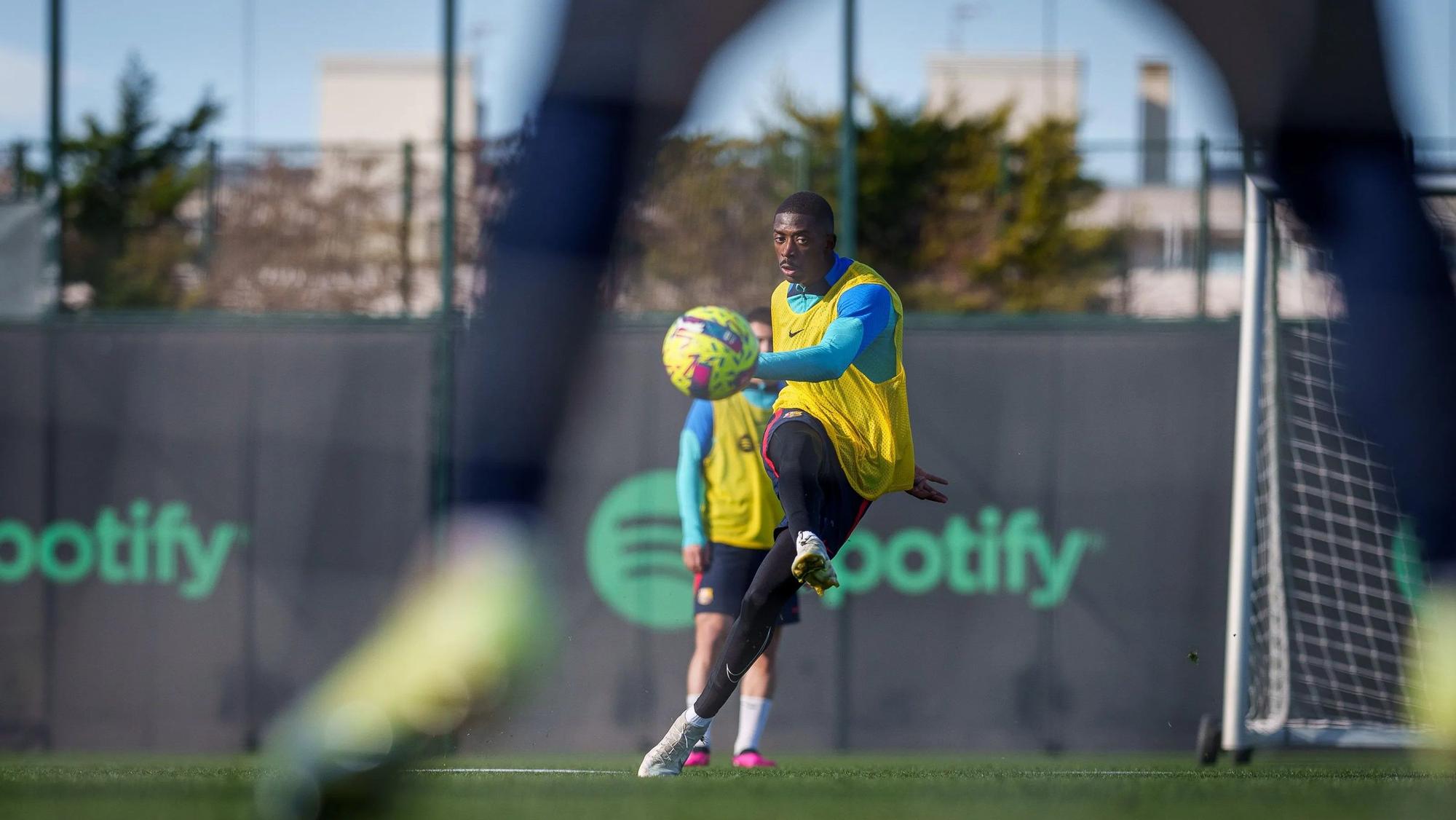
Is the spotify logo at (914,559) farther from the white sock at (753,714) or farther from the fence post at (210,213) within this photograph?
the fence post at (210,213)

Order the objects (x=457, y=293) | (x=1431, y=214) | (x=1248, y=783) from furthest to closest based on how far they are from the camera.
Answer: (x=1248, y=783) < (x=1431, y=214) < (x=457, y=293)

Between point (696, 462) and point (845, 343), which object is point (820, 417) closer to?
point (845, 343)

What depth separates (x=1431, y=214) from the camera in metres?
2.00

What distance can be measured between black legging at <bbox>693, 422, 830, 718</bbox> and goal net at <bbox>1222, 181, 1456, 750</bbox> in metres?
2.76

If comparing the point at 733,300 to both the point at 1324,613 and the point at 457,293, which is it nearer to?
the point at 1324,613

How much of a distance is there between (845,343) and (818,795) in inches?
41.3

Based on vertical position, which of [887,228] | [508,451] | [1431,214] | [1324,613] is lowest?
[1324,613]

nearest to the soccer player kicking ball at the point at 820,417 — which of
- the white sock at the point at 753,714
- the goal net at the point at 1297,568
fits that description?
the white sock at the point at 753,714

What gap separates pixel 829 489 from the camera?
3.78 m

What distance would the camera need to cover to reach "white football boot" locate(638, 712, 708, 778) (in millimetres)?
4148

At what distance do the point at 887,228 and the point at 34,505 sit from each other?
17.3 feet

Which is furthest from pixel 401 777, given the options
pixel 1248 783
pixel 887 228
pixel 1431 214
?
pixel 887 228

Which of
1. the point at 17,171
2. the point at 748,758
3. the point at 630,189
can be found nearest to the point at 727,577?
the point at 748,758

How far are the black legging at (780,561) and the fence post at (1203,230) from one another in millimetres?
5639
